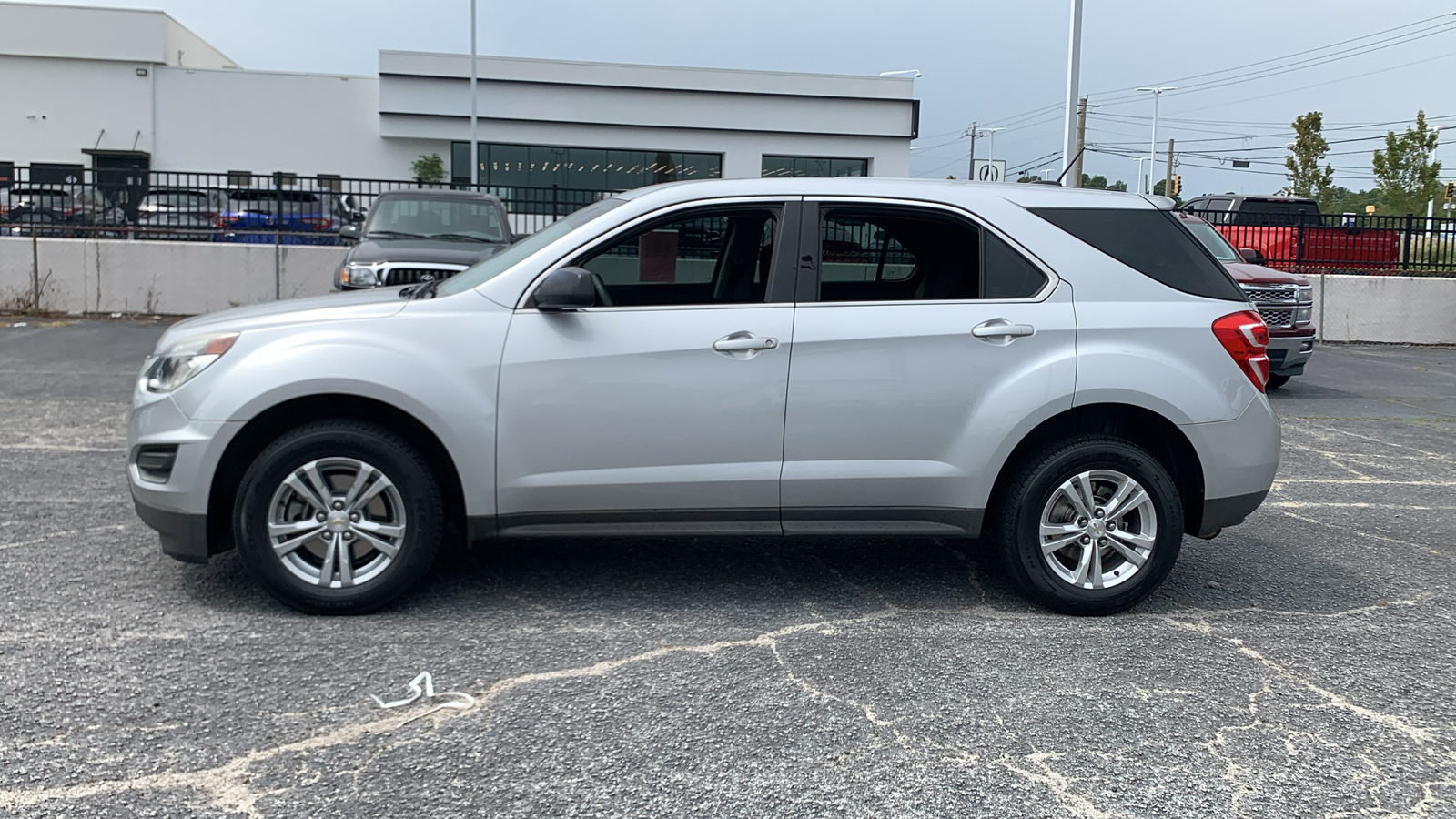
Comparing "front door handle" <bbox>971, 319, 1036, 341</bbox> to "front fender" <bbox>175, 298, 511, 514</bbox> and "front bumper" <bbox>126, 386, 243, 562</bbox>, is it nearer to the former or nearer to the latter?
"front fender" <bbox>175, 298, 511, 514</bbox>

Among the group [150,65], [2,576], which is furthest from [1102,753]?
[150,65]

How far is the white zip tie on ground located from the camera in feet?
12.8

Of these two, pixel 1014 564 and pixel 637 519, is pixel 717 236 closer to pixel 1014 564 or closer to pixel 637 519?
pixel 637 519

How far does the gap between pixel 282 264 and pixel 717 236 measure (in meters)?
13.7

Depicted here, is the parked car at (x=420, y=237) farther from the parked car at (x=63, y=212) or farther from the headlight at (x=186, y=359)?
the headlight at (x=186, y=359)

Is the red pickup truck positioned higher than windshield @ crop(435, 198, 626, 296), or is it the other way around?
the red pickup truck

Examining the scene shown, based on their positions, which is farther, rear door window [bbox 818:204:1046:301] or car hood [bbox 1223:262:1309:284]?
car hood [bbox 1223:262:1309:284]

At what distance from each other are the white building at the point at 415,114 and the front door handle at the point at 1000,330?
41982 millimetres

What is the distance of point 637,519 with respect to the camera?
15.9 ft

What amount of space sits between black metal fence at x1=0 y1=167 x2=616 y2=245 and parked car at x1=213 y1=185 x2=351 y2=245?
0.04 ft

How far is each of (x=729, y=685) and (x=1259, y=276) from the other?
10505 mm

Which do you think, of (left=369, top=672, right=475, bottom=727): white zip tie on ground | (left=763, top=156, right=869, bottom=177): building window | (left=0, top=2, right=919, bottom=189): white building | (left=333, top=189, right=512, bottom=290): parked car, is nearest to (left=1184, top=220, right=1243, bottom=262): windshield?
(left=333, top=189, right=512, bottom=290): parked car

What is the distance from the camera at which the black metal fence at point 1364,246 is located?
18.9m

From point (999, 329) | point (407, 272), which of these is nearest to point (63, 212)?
point (407, 272)
